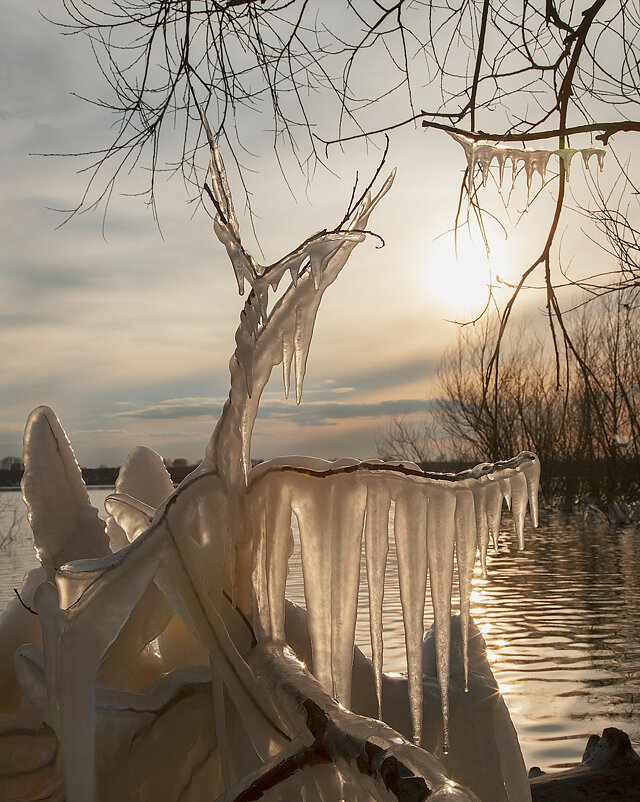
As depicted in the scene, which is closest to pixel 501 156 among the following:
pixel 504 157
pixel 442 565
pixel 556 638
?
pixel 504 157

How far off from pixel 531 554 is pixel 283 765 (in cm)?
1528

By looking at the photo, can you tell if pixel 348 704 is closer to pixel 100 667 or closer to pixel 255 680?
pixel 255 680

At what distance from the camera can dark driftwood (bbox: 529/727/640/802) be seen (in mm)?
1931

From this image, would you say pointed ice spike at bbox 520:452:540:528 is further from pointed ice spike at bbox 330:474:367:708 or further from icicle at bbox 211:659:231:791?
icicle at bbox 211:659:231:791

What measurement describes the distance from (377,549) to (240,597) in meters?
0.23

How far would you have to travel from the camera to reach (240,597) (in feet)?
4.15

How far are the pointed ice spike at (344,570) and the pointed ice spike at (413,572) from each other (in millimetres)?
62

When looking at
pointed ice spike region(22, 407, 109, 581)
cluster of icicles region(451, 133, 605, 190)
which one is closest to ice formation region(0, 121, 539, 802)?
pointed ice spike region(22, 407, 109, 581)

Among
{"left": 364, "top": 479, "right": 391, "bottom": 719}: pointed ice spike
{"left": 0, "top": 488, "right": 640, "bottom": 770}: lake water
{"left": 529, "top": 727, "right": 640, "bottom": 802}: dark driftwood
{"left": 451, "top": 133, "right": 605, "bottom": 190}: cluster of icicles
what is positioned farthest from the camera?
{"left": 0, "top": 488, "right": 640, "bottom": 770}: lake water

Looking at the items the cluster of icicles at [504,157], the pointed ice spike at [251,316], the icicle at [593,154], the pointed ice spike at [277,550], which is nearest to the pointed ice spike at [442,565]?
the pointed ice spike at [277,550]

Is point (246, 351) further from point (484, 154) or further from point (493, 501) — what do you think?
point (484, 154)

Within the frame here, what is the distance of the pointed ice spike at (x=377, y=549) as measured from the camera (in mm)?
1171

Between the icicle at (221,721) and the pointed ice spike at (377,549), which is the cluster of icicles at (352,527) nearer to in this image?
the pointed ice spike at (377,549)

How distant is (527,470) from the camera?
1.23 metres
